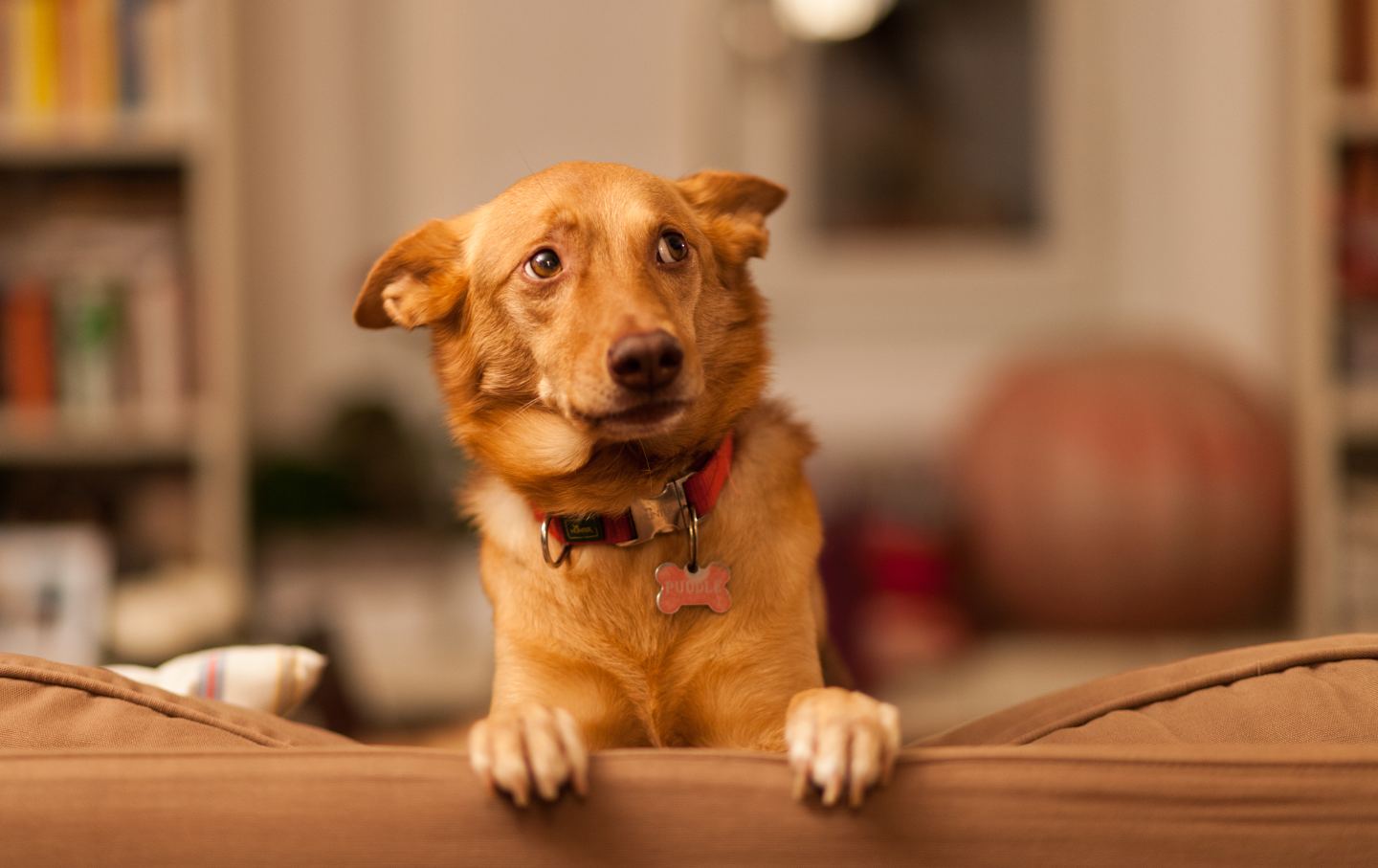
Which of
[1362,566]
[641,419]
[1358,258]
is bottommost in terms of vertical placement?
[1362,566]

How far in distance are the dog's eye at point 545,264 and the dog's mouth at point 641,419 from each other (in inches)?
6.8

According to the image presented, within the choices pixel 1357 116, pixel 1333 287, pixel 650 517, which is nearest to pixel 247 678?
pixel 650 517

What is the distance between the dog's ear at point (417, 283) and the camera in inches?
47.6

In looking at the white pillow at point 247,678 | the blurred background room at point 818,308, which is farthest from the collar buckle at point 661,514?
the blurred background room at point 818,308

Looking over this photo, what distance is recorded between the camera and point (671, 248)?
1182 millimetres

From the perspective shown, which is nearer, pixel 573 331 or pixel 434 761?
pixel 434 761

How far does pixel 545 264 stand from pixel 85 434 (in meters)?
2.24

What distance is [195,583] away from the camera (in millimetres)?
2746

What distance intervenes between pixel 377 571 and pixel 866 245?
5.91 feet

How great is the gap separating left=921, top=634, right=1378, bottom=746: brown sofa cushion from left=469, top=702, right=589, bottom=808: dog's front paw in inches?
13.4

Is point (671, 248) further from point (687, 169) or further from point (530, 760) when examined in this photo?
point (687, 169)

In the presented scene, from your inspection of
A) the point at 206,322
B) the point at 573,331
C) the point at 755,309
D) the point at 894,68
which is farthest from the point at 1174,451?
the point at 206,322

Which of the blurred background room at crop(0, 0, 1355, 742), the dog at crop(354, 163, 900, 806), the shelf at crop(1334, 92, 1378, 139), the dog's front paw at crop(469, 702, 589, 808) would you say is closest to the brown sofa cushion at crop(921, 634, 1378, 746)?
the dog at crop(354, 163, 900, 806)

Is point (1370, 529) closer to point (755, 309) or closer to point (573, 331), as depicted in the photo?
point (755, 309)
